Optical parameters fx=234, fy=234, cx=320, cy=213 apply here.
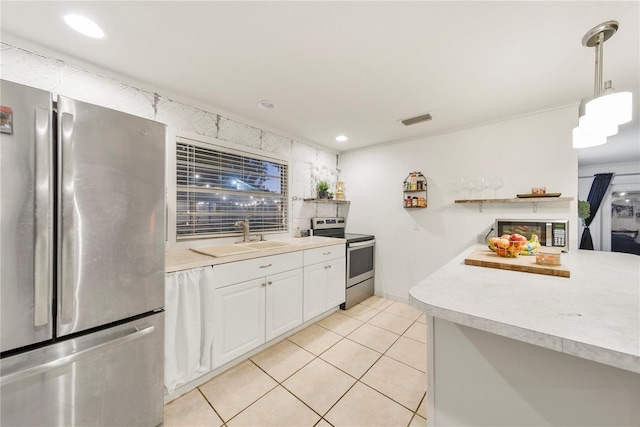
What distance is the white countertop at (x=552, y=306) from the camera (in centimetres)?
64

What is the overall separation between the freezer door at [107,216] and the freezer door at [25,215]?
0.04 meters

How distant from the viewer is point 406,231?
10.8 ft

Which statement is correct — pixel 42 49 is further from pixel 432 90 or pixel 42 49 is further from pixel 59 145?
pixel 432 90

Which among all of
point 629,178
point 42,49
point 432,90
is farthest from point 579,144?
point 629,178

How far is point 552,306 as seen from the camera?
86cm

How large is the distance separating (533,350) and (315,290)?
1986 millimetres

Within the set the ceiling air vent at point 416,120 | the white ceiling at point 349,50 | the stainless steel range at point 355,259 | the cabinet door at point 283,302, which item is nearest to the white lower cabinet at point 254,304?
the cabinet door at point 283,302

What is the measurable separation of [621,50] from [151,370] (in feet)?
11.4

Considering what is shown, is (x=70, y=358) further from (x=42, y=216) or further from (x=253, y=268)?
(x=253, y=268)

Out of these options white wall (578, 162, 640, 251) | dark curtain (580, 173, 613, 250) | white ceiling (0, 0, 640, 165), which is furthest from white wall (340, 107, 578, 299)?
white wall (578, 162, 640, 251)

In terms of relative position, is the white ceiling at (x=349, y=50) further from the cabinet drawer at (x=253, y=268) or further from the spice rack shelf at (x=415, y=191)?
the cabinet drawer at (x=253, y=268)

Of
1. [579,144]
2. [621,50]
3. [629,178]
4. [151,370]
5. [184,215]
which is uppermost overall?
[621,50]

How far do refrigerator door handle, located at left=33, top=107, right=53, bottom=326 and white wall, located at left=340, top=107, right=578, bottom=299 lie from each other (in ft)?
10.8

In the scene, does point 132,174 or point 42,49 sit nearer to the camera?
point 132,174
